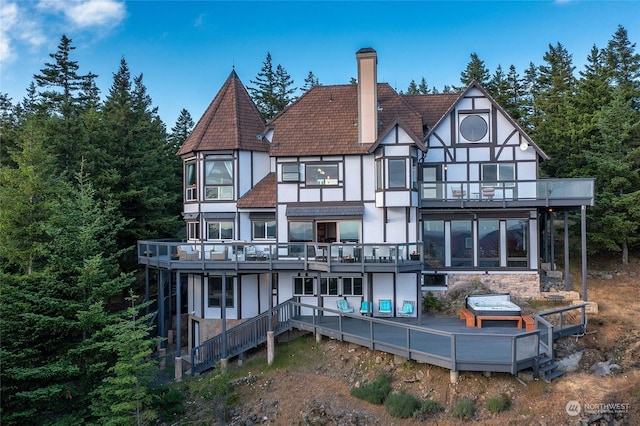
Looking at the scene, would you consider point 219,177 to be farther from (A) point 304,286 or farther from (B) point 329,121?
(A) point 304,286

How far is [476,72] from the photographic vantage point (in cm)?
3406

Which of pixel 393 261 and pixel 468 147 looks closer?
pixel 393 261

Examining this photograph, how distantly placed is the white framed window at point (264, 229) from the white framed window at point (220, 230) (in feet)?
3.78

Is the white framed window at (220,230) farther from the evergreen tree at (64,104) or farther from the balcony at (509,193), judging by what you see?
the balcony at (509,193)

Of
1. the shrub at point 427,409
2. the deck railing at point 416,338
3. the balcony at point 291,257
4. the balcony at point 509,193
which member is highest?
the balcony at point 509,193

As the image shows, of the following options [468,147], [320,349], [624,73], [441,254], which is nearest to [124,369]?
[320,349]

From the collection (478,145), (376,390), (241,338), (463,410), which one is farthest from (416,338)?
(478,145)

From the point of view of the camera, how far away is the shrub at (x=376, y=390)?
11.5 meters

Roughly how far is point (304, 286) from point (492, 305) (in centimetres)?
767

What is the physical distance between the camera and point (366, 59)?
1678 centimetres

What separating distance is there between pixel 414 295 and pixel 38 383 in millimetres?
13805

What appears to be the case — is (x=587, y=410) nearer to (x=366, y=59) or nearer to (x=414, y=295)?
(x=414, y=295)

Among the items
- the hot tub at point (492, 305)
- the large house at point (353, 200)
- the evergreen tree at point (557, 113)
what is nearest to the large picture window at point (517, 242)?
the large house at point (353, 200)

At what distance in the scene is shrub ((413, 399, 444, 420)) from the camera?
10.7m
